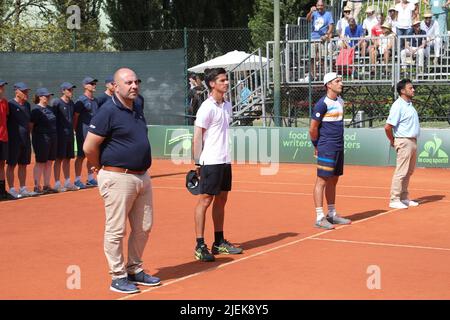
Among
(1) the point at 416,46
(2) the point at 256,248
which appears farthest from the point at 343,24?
(2) the point at 256,248

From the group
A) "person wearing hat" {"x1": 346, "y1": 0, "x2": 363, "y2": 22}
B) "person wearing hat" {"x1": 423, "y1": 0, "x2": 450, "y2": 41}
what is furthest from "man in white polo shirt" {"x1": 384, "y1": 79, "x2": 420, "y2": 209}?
"person wearing hat" {"x1": 346, "y1": 0, "x2": 363, "y2": 22}

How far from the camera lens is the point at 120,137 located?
7824mm

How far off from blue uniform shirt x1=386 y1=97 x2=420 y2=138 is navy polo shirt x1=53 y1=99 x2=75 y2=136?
247 inches

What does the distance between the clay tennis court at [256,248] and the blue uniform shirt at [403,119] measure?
123 cm

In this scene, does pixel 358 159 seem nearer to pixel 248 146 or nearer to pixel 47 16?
pixel 248 146

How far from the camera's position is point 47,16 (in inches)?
1368

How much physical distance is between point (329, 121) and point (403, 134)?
2382 millimetres

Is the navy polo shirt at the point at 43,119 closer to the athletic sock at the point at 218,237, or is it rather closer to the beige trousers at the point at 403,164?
the beige trousers at the point at 403,164

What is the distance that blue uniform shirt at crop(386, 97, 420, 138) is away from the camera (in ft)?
43.7

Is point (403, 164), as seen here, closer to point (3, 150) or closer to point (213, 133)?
point (213, 133)

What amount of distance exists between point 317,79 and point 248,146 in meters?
3.15

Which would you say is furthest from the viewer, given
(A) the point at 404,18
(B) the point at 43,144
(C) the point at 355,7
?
(C) the point at 355,7

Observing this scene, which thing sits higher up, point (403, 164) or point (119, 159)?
point (119, 159)

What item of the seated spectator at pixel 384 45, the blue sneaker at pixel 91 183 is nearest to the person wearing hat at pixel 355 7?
the seated spectator at pixel 384 45
